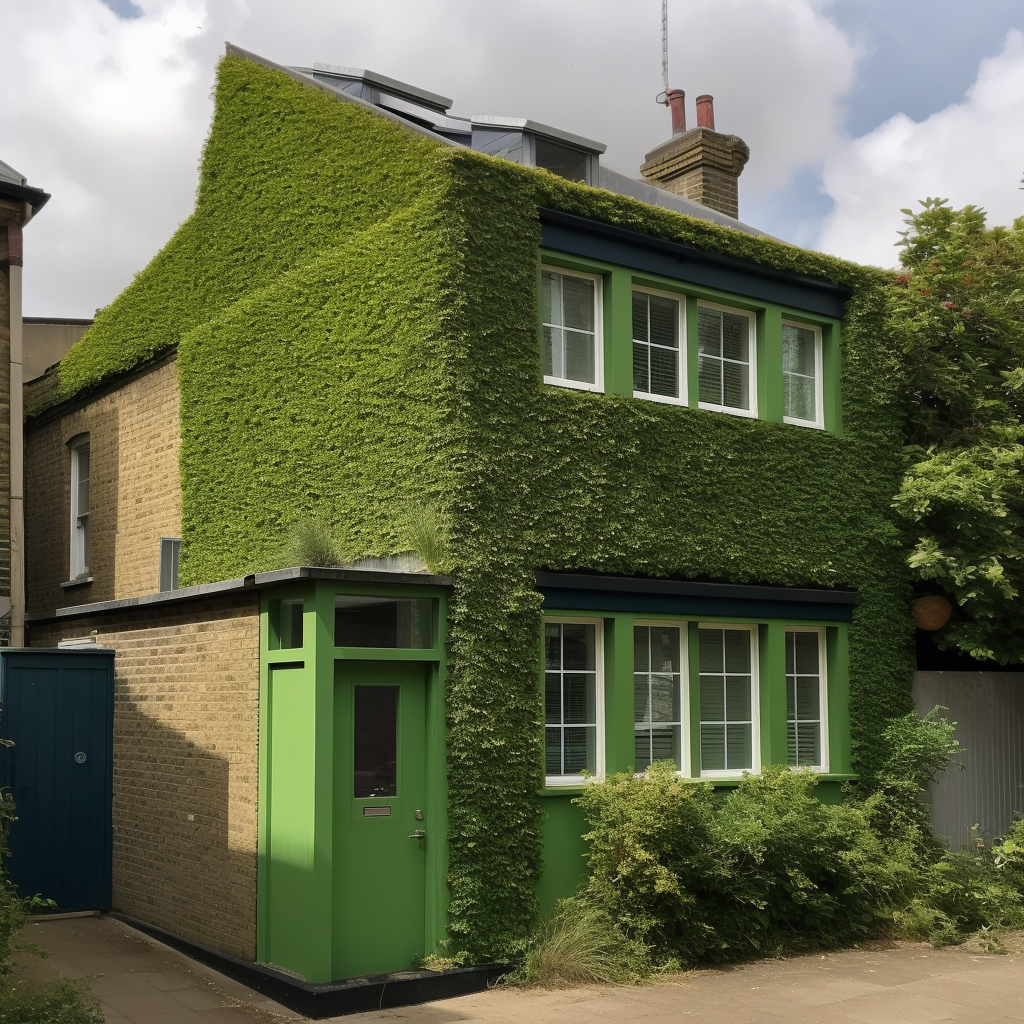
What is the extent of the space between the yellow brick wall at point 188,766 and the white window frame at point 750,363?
195 inches

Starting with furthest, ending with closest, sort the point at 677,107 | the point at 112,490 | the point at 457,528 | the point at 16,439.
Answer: the point at 677,107 < the point at 112,490 < the point at 16,439 < the point at 457,528

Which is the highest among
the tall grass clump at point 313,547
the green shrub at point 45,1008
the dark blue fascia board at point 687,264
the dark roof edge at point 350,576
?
the dark blue fascia board at point 687,264

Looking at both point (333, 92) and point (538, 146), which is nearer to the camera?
point (333, 92)

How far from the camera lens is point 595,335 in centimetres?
1115

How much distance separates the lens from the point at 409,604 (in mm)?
9523

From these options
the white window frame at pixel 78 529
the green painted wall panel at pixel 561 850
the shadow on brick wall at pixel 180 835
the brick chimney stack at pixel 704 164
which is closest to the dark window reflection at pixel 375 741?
the shadow on brick wall at pixel 180 835

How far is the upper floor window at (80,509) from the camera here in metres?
16.0

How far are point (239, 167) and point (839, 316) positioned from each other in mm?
6786

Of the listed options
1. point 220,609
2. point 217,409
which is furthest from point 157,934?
point 217,409

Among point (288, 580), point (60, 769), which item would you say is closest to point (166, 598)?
point (288, 580)

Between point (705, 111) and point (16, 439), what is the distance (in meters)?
10.7

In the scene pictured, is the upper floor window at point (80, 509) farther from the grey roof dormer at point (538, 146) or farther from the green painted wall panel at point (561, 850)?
the green painted wall panel at point (561, 850)

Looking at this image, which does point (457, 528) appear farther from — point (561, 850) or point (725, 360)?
point (725, 360)

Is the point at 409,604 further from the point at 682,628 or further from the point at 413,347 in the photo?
the point at 682,628
